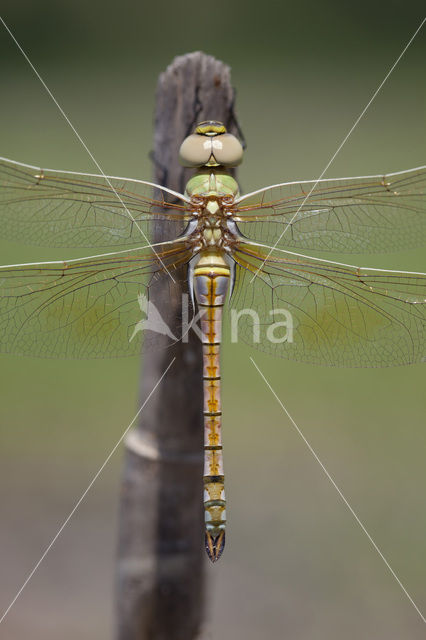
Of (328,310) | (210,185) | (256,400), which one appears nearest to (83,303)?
(210,185)

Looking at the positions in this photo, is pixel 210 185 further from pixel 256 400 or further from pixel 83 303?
pixel 256 400

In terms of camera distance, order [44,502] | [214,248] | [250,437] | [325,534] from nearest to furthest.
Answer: [214,248]
[325,534]
[44,502]
[250,437]

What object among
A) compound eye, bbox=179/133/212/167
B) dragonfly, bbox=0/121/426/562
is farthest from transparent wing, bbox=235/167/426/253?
compound eye, bbox=179/133/212/167

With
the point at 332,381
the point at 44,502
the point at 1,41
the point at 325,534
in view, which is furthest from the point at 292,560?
the point at 1,41

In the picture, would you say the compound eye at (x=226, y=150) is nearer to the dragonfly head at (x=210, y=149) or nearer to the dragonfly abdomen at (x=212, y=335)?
the dragonfly head at (x=210, y=149)

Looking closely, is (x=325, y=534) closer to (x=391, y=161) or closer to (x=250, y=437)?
(x=250, y=437)

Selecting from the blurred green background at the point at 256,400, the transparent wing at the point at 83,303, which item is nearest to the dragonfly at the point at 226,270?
the transparent wing at the point at 83,303

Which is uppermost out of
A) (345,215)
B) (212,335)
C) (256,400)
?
(345,215)
